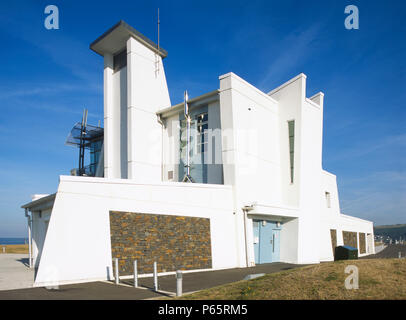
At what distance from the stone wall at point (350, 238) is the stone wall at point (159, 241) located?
59.4ft

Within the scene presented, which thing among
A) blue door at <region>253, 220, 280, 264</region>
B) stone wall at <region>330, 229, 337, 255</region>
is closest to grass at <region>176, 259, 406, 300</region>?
blue door at <region>253, 220, 280, 264</region>

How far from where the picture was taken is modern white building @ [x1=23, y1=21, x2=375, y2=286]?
12250 millimetres

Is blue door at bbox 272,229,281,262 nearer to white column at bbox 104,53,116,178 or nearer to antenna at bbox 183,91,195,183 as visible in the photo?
antenna at bbox 183,91,195,183

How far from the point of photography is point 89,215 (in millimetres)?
12227

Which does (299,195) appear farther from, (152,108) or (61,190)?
(61,190)

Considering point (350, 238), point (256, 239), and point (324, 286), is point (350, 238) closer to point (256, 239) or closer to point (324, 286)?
point (256, 239)

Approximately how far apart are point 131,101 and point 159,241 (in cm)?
1166

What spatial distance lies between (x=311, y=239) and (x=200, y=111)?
10561mm

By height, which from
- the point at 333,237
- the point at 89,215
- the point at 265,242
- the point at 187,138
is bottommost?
the point at 333,237

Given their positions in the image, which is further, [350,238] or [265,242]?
[350,238]

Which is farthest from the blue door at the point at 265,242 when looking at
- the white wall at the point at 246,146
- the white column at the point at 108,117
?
the white column at the point at 108,117

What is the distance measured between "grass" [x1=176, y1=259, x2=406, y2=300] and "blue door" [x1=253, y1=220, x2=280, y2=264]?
340 inches

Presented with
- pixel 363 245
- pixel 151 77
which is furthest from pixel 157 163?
pixel 363 245

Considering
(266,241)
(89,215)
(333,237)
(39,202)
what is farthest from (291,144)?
(39,202)
